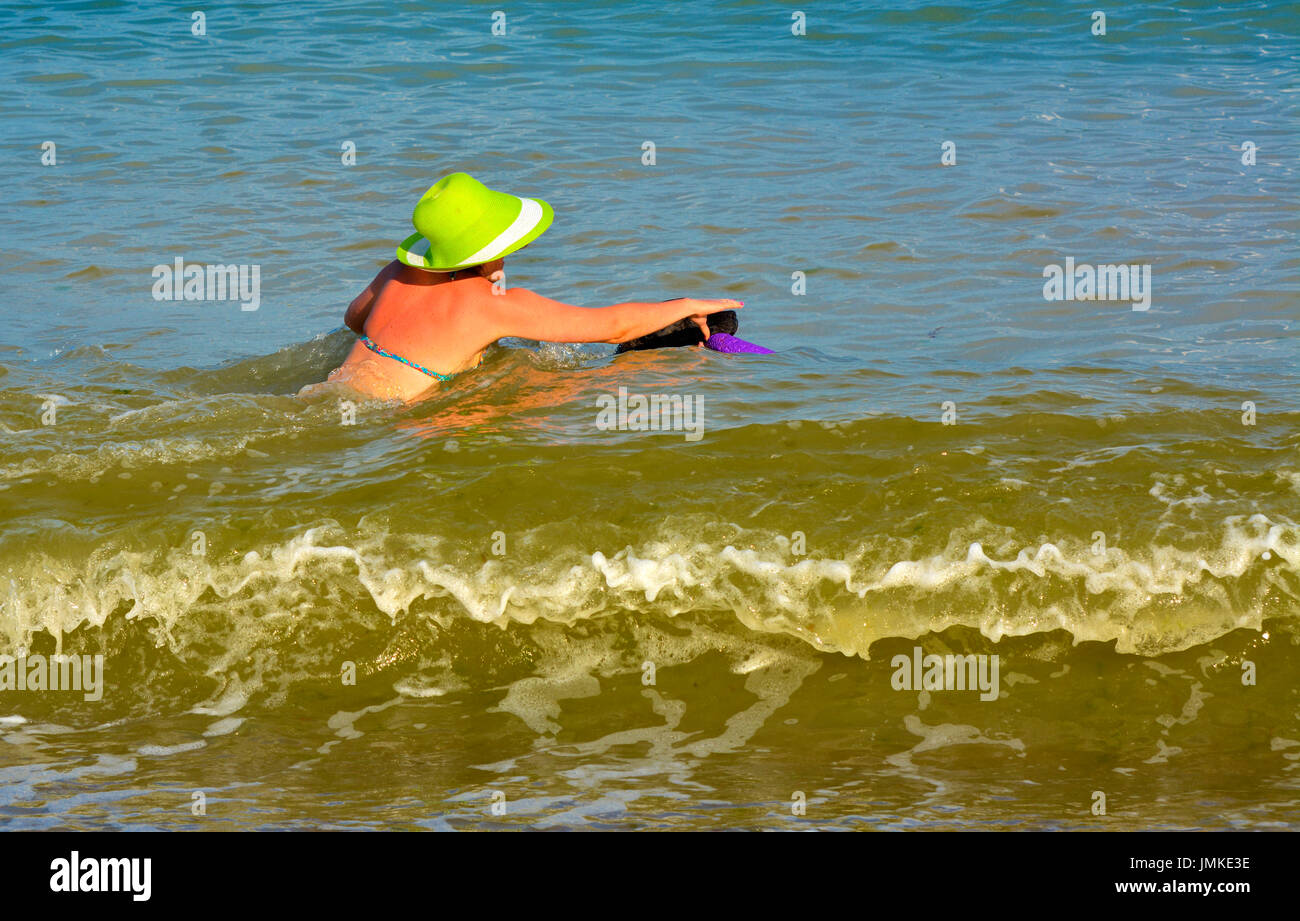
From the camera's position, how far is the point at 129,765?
3.87 metres

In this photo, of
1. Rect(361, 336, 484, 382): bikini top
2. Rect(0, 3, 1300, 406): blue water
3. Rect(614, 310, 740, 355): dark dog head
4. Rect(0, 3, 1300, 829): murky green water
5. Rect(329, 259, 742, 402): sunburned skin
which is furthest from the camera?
Rect(0, 3, 1300, 406): blue water

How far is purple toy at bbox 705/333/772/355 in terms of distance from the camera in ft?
21.0

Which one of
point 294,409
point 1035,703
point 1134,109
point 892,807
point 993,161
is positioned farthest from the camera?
point 1134,109

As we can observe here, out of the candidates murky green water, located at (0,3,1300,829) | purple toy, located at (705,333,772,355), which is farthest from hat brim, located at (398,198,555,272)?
purple toy, located at (705,333,772,355)

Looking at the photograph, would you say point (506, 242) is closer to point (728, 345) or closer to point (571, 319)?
point (571, 319)

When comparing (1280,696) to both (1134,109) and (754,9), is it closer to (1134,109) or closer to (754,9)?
(1134,109)

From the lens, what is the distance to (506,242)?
5.58 m

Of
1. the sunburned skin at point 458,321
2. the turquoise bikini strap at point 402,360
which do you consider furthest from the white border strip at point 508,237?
the turquoise bikini strap at point 402,360

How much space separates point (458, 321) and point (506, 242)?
411 mm

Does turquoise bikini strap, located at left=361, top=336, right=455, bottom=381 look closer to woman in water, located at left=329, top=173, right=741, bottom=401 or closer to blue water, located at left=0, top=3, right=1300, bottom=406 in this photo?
woman in water, located at left=329, top=173, right=741, bottom=401

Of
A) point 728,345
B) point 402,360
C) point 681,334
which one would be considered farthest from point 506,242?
point 728,345

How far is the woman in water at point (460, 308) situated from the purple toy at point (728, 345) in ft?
1.18

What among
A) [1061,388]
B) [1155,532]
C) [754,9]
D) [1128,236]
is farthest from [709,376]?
[754,9]

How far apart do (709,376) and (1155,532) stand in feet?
7.00
